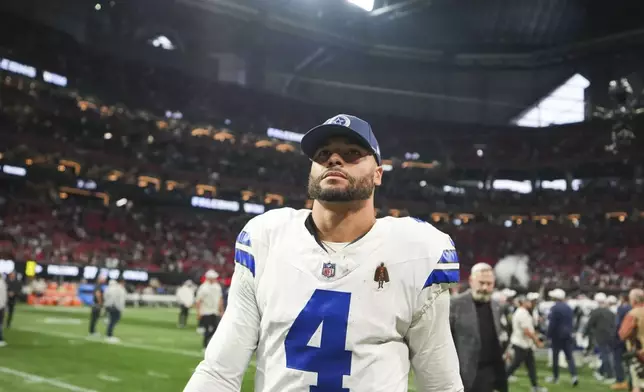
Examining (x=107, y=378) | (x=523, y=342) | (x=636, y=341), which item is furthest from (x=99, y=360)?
(x=636, y=341)

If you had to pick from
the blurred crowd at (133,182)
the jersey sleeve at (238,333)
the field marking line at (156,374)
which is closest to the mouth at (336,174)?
the jersey sleeve at (238,333)

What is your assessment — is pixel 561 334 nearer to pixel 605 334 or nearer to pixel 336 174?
pixel 605 334

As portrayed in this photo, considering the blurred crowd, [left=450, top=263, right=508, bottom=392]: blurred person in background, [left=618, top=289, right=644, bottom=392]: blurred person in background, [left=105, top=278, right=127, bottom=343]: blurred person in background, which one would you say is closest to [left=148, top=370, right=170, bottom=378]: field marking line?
[left=105, top=278, right=127, bottom=343]: blurred person in background

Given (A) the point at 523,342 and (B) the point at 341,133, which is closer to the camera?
(B) the point at 341,133

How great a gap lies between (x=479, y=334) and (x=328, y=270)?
5.21 metres

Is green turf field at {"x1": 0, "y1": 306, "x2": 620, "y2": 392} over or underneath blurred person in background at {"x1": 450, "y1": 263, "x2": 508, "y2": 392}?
underneath

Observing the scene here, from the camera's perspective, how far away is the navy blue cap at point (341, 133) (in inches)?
93.8

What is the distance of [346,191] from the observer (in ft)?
7.66

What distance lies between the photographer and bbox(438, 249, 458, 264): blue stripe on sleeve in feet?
7.52

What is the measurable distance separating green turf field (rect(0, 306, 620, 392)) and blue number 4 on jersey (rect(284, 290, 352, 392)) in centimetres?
840

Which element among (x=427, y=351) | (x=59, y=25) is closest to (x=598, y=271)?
(x=59, y=25)

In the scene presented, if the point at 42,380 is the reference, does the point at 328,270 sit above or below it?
above

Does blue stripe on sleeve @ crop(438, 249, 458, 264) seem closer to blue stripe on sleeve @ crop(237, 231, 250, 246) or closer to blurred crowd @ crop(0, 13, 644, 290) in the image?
blue stripe on sleeve @ crop(237, 231, 250, 246)

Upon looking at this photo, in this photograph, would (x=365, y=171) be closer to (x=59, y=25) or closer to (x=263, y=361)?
(x=263, y=361)
